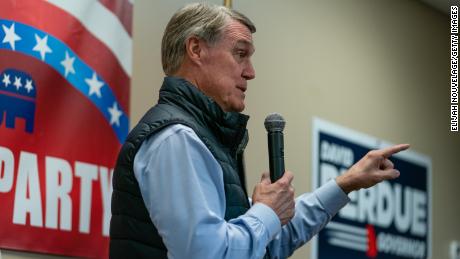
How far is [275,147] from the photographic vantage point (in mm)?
1821

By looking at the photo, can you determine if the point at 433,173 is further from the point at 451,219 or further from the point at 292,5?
the point at 292,5

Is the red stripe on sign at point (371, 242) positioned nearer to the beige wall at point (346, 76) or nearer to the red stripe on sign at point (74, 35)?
the beige wall at point (346, 76)

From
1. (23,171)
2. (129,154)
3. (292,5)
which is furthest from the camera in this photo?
(292,5)

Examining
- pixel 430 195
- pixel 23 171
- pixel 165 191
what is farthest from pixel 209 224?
pixel 430 195

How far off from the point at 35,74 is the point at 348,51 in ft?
7.47

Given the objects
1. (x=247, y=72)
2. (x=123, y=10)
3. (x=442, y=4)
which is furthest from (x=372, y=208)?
(x=247, y=72)

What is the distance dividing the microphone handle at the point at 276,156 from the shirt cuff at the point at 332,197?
0.28 meters

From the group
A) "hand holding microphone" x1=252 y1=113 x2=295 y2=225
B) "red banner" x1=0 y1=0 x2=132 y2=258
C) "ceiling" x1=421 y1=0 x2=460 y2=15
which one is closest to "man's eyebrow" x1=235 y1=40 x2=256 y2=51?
"hand holding microphone" x1=252 y1=113 x2=295 y2=225

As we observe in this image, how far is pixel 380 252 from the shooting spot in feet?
15.6

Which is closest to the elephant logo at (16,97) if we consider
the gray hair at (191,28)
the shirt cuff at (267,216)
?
the gray hair at (191,28)

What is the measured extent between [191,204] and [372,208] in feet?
10.8

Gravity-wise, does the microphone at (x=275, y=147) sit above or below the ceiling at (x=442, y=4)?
below

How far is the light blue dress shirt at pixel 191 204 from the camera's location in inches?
60.7

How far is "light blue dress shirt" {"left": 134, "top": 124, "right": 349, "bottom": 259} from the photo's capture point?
5.06 ft
